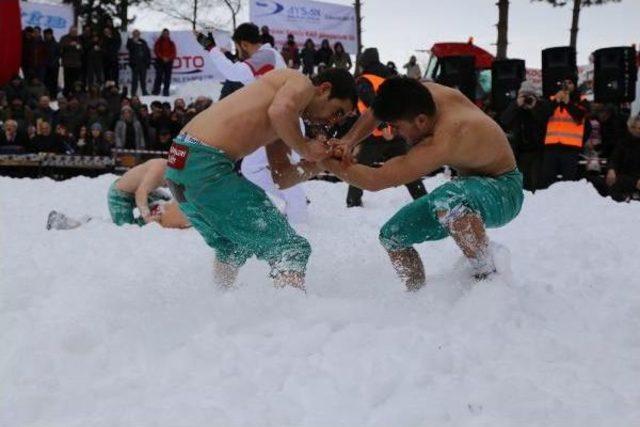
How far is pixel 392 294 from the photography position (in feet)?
10.3

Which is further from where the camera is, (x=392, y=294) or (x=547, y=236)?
(x=547, y=236)

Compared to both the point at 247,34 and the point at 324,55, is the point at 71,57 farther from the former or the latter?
the point at 247,34

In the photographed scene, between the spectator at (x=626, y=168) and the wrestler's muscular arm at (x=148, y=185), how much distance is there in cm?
457

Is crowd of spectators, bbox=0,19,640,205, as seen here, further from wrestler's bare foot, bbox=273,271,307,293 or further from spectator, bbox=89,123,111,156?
wrestler's bare foot, bbox=273,271,307,293

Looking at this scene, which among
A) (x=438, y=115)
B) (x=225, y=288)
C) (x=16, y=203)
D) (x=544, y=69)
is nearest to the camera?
(x=438, y=115)

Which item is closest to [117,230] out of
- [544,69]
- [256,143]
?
[256,143]

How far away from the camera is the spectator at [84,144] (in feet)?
32.2

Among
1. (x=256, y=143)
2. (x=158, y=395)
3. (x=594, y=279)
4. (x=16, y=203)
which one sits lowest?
(x=16, y=203)

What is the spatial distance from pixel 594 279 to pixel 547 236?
4.27 ft

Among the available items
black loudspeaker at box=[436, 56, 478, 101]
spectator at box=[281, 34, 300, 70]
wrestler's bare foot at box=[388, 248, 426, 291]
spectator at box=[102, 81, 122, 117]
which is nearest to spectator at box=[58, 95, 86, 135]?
spectator at box=[102, 81, 122, 117]

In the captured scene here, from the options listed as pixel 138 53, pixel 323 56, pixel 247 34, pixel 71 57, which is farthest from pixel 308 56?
pixel 247 34

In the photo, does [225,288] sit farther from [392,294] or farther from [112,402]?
[112,402]

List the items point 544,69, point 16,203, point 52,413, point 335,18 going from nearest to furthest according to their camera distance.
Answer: point 52,413, point 16,203, point 544,69, point 335,18

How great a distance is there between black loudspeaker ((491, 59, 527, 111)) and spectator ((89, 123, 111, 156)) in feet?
17.5
